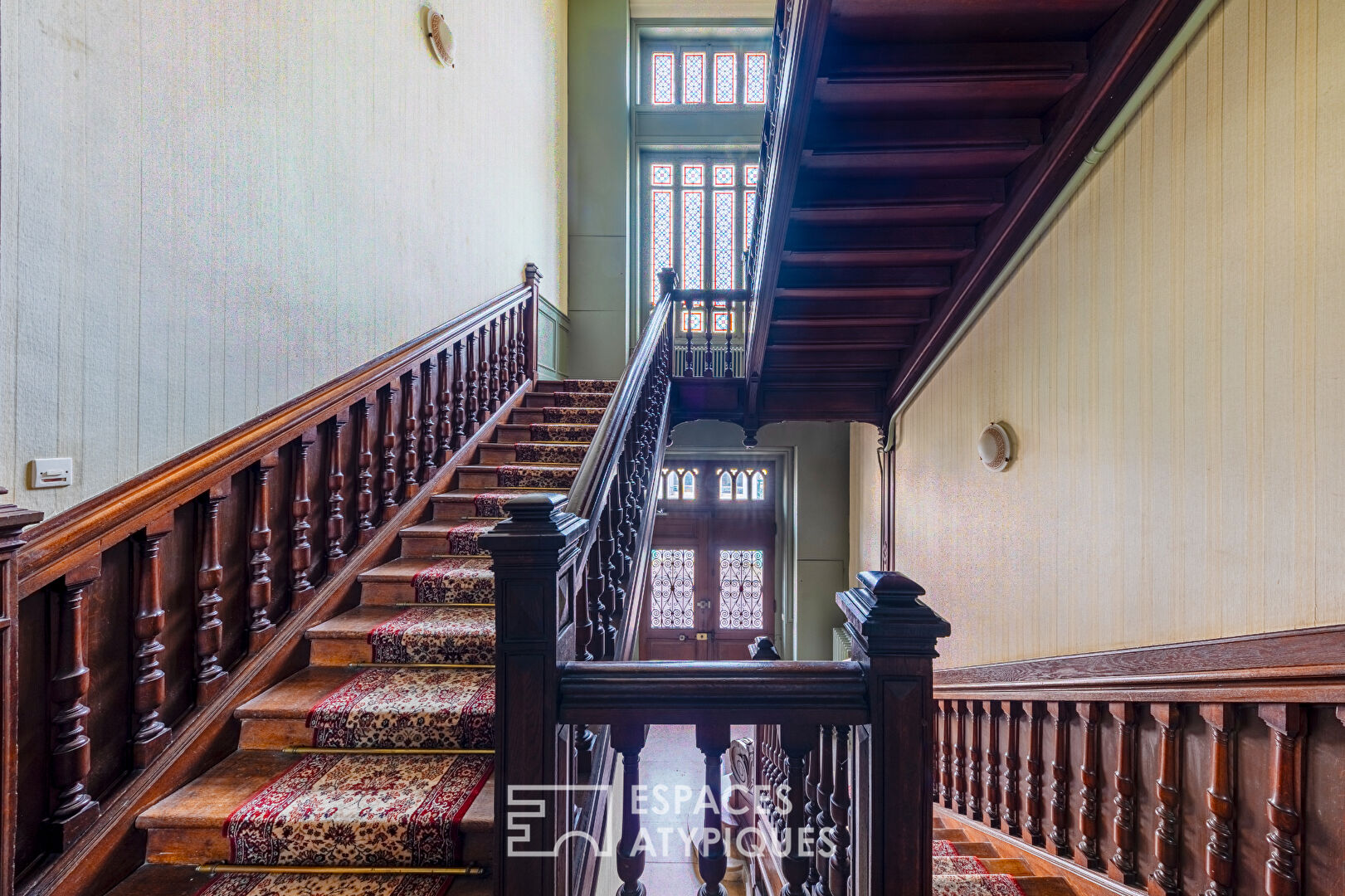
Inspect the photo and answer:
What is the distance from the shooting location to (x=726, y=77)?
21.1 feet

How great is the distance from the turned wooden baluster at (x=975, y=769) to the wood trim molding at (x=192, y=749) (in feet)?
8.41

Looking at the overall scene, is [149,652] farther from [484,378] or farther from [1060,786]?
[1060,786]

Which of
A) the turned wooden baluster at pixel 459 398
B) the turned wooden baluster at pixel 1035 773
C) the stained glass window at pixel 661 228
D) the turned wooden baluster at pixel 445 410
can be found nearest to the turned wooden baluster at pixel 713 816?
the turned wooden baluster at pixel 1035 773

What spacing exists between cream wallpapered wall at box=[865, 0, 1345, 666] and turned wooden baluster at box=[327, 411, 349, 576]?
9.11 ft

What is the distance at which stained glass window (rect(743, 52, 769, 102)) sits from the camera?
20.9ft

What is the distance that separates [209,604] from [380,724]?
0.59m

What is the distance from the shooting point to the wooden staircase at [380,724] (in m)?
1.53

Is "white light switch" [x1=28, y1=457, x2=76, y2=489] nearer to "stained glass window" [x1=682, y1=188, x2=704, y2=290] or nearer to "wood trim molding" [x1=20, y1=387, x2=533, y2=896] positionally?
"wood trim molding" [x1=20, y1=387, x2=533, y2=896]

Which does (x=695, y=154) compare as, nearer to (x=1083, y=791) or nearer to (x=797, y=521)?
(x=797, y=521)

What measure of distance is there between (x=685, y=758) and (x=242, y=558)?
15.0ft

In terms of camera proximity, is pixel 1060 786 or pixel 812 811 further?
pixel 1060 786

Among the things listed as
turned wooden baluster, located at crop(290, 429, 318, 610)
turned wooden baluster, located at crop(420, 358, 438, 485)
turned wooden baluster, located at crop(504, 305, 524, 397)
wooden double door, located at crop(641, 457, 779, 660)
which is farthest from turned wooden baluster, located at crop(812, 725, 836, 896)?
wooden double door, located at crop(641, 457, 779, 660)

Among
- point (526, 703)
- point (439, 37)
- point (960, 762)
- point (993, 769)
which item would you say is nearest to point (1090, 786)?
point (993, 769)

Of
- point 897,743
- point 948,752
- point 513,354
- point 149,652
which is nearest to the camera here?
point 897,743
